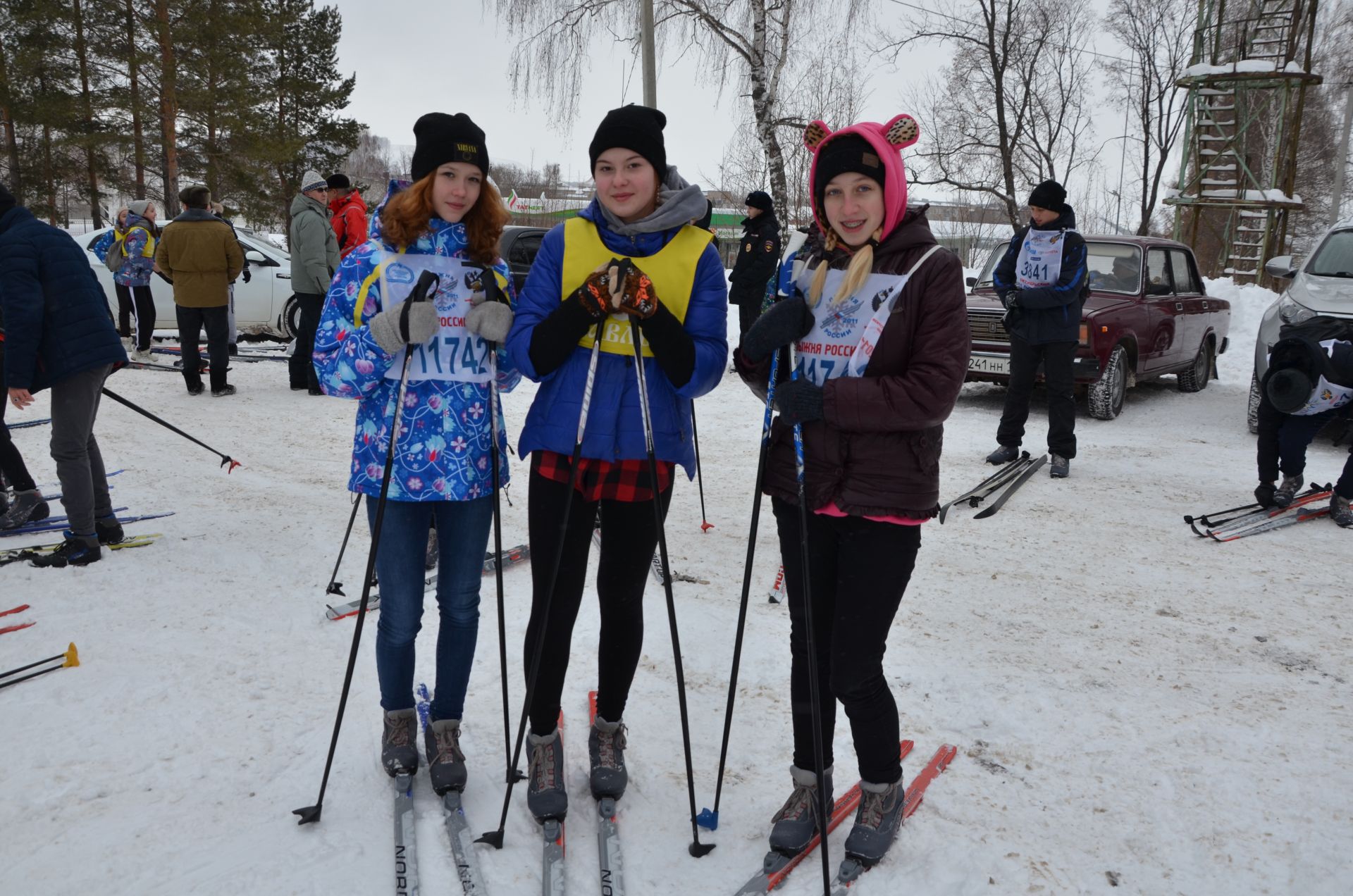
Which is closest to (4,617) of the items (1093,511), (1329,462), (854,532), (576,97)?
(854,532)

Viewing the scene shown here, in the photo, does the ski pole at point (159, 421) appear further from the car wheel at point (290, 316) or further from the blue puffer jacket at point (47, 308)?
the car wheel at point (290, 316)

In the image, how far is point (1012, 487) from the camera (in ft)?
21.1

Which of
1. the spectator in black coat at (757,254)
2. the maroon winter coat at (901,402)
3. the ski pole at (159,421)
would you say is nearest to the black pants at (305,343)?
the ski pole at (159,421)

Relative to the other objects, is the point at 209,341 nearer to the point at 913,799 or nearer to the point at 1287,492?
the point at 913,799

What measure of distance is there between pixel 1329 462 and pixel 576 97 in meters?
11.3

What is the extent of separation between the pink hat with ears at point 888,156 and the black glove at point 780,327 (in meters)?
0.26

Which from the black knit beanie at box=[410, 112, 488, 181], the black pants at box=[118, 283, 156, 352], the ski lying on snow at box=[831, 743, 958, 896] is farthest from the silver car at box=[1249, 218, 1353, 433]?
the black pants at box=[118, 283, 156, 352]

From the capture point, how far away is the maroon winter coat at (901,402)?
2.31 m

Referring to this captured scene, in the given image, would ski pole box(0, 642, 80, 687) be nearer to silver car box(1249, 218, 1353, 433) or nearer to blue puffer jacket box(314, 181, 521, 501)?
blue puffer jacket box(314, 181, 521, 501)

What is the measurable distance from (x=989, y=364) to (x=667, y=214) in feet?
23.3

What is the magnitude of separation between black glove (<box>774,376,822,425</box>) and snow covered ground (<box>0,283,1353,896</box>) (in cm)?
129

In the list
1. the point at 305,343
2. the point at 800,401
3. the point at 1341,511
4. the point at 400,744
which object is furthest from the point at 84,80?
the point at 1341,511

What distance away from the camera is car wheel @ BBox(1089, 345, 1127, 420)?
885 cm

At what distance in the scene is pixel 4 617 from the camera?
13.1ft
